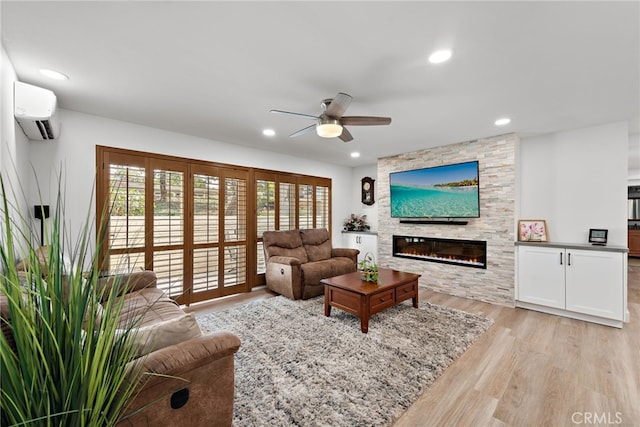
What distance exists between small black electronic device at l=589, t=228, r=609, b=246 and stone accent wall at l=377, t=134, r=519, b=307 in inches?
32.7

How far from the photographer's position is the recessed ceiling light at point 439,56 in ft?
6.43

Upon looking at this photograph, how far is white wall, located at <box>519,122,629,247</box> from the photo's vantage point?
345cm

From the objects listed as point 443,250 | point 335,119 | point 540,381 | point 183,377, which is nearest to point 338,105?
point 335,119

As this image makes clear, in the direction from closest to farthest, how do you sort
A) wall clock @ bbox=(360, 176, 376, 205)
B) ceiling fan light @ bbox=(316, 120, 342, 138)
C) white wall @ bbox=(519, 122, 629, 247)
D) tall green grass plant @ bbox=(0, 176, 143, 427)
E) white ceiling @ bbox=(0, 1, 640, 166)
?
tall green grass plant @ bbox=(0, 176, 143, 427) < white ceiling @ bbox=(0, 1, 640, 166) < ceiling fan light @ bbox=(316, 120, 342, 138) < white wall @ bbox=(519, 122, 629, 247) < wall clock @ bbox=(360, 176, 376, 205)

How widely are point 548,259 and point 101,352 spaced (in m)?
4.63

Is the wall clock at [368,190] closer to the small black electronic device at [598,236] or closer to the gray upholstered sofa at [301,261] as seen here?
the gray upholstered sofa at [301,261]

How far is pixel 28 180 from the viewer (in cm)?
283

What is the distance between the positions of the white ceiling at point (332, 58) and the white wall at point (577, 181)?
380mm

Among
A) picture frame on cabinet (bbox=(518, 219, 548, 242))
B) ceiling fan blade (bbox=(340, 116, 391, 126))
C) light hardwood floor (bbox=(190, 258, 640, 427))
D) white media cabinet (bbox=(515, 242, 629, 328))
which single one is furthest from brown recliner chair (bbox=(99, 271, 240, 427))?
picture frame on cabinet (bbox=(518, 219, 548, 242))

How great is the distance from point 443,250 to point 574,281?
1680 mm

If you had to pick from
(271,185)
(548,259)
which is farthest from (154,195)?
(548,259)

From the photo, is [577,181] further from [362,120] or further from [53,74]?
[53,74]

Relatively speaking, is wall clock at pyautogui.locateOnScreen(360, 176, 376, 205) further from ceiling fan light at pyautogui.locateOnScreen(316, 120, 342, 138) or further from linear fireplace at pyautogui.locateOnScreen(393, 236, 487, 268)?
ceiling fan light at pyautogui.locateOnScreen(316, 120, 342, 138)

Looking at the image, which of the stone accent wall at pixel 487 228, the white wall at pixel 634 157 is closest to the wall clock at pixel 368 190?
the stone accent wall at pixel 487 228
